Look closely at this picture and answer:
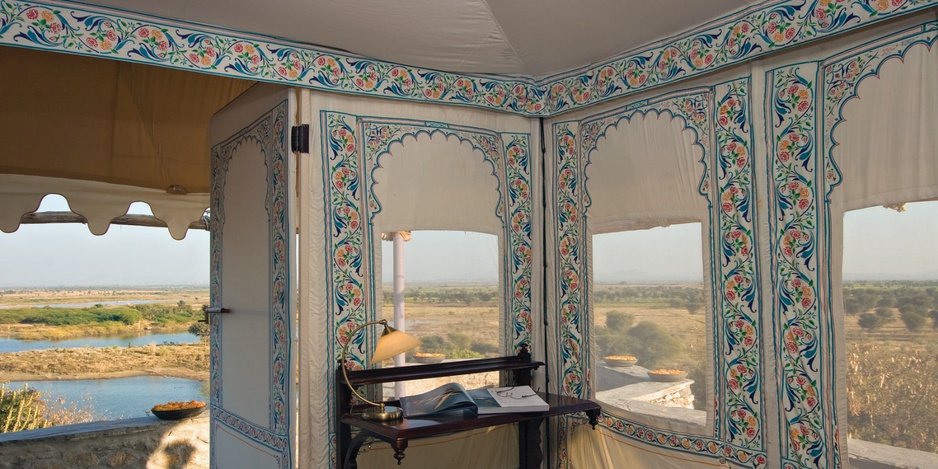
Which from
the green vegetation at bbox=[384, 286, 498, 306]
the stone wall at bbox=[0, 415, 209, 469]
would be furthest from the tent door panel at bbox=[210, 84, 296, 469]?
the stone wall at bbox=[0, 415, 209, 469]

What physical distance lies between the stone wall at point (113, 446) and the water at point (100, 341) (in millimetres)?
2220

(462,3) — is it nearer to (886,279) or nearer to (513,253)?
(513,253)

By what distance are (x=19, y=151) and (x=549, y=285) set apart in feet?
11.6

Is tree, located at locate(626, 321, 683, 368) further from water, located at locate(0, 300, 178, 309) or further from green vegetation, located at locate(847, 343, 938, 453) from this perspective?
water, located at locate(0, 300, 178, 309)

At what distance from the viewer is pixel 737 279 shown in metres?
2.76

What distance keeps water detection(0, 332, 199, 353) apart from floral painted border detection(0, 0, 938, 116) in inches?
202

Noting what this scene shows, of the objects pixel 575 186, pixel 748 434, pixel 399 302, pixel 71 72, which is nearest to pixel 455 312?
pixel 399 302

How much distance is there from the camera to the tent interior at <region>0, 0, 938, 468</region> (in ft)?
8.02

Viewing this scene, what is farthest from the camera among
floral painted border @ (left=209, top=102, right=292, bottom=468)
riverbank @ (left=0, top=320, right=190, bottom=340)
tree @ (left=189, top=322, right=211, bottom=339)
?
tree @ (left=189, top=322, right=211, bottom=339)

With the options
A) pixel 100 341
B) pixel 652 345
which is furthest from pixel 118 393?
pixel 652 345

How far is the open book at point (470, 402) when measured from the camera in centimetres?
281

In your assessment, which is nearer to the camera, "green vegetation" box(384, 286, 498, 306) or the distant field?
"green vegetation" box(384, 286, 498, 306)

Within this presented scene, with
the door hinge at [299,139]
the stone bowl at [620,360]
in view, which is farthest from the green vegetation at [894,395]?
the door hinge at [299,139]

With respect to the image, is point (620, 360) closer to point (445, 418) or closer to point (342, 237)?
point (445, 418)
